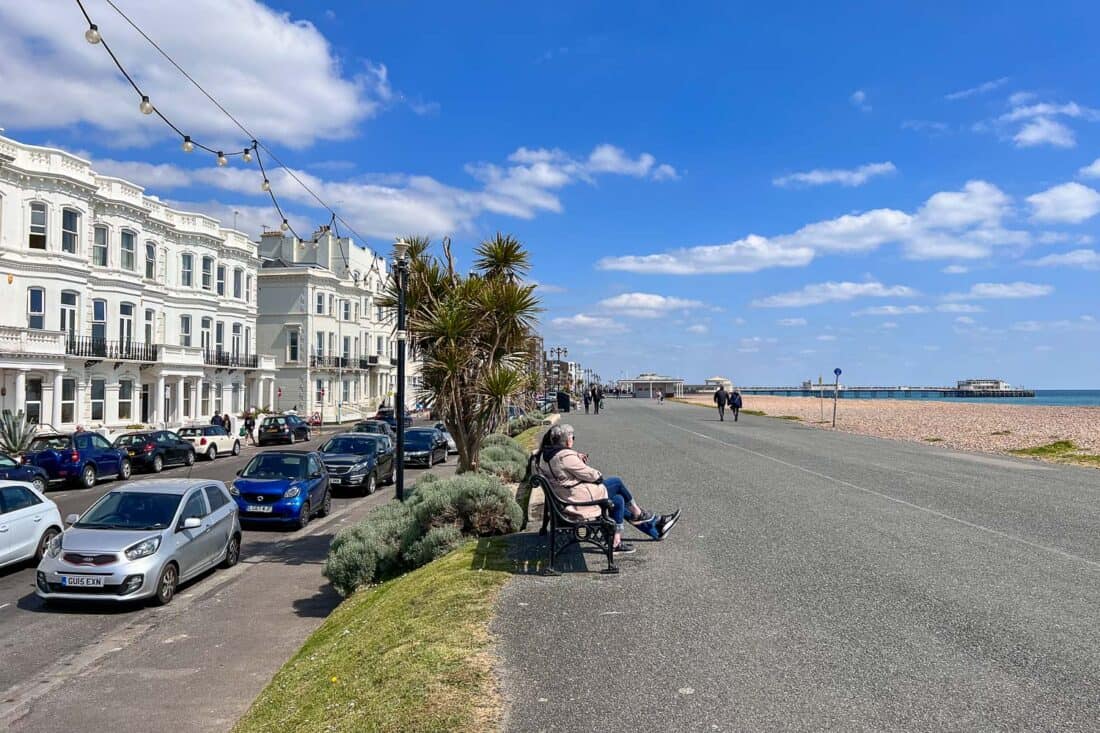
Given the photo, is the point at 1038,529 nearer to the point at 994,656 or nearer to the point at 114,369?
the point at 994,656

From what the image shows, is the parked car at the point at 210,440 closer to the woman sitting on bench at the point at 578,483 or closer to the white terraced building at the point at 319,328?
the white terraced building at the point at 319,328

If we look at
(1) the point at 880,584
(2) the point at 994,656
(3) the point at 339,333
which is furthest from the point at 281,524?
(3) the point at 339,333

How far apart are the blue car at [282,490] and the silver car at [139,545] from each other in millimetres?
3584

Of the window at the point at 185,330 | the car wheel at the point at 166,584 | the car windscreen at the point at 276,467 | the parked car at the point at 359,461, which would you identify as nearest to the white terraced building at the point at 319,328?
the window at the point at 185,330

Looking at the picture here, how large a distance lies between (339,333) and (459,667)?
2330 inches

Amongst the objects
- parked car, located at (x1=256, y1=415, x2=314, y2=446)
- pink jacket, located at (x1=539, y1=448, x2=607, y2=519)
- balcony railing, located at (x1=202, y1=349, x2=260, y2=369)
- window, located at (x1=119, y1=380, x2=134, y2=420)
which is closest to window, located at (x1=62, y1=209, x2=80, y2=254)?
window, located at (x1=119, y1=380, x2=134, y2=420)

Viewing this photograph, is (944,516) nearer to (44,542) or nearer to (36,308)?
(44,542)

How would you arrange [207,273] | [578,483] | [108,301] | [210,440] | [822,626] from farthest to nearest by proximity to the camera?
[207,273], [108,301], [210,440], [578,483], [822,626]

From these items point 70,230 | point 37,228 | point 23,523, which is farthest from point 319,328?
point 23,523

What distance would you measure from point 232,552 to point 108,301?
28.1m

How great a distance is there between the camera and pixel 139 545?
10.7 metres

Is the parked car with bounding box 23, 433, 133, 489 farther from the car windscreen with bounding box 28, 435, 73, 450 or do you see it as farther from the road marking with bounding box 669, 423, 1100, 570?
the road marking with bounding box 669, 423, 1100, 570

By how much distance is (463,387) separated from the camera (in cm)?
1402

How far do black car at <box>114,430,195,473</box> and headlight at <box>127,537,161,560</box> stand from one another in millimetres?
16703
